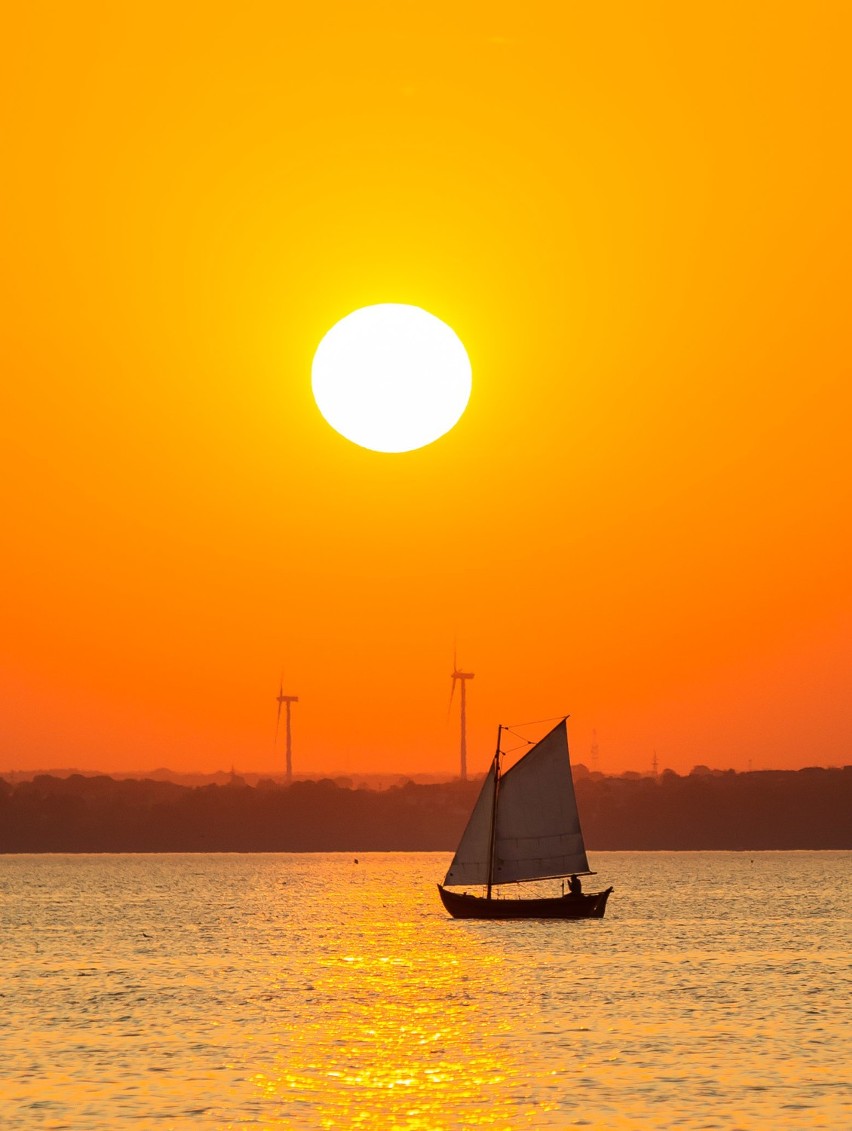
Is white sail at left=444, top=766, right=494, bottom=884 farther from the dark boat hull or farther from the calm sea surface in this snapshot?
the dark boat hull

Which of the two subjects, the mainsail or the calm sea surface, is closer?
the calm sea surface

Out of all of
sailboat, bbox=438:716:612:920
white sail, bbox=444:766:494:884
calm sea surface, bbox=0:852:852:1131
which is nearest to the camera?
calm sea surface, bbox=0:852:852:1131

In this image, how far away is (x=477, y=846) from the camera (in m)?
132

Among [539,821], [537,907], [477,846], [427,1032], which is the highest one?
[539,821]

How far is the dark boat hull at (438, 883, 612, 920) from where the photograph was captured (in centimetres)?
14312

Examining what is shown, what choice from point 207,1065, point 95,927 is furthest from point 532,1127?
point 95,927

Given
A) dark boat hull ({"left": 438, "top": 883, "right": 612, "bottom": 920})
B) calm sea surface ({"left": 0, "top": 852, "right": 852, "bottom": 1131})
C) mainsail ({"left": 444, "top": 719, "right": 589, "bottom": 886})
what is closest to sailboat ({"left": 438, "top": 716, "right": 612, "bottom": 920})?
mainsail ({"left": 444, "top": 719, "right": 589, "bottom": 886})

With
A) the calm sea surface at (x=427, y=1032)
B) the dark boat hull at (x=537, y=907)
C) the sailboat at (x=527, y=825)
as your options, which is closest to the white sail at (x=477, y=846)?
the sailboat at (x=527, y=825)

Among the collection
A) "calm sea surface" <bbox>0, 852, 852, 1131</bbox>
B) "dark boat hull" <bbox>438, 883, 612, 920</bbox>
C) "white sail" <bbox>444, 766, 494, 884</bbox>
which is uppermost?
"white sail" <bbox>444, 766, 494, 884</bbox>

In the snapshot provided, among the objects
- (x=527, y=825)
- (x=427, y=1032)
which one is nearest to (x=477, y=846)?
(x=527, y=825)

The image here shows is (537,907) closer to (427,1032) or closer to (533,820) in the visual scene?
(533,820)

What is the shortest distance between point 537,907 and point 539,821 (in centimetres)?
1877

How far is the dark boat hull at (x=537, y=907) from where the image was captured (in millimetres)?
143125

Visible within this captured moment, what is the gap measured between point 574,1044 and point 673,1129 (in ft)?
61.5
